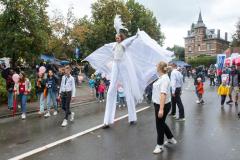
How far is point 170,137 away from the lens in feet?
24.2

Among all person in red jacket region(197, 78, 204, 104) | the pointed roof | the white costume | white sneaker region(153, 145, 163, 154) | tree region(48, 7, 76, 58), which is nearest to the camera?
white sneaker region(153, 145, 163, 154)

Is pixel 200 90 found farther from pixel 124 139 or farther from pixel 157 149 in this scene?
A: pixel 157 149

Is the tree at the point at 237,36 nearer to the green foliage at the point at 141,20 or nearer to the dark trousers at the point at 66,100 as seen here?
the green foliage at the point at 141,20

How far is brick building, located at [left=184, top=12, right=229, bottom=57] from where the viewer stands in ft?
386

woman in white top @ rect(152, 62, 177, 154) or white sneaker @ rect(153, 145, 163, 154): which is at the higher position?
woman in white top @ rect(152, 62, 177, 154)

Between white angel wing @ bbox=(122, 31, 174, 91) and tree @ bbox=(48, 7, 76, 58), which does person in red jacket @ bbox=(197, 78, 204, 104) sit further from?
tree @ bbox=(48, 7, 76, 58)

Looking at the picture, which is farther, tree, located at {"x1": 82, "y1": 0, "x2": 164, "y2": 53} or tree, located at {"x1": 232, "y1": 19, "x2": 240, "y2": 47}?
tree, located at {"x1": 232, "y1": 19, "x2": 240, "y2": 47}

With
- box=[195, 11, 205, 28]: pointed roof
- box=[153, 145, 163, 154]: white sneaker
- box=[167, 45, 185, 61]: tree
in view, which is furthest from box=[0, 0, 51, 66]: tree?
box=[167, 45, 185, 61]: tree

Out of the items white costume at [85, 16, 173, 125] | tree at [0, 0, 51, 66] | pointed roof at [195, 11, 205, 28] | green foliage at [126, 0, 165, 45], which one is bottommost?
white costume at [85, 16, 173, 125]

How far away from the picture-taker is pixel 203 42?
395ft

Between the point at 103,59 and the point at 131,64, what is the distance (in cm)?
109

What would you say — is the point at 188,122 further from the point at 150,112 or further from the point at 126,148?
the point at 126,148

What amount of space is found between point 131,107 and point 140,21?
4536 cm

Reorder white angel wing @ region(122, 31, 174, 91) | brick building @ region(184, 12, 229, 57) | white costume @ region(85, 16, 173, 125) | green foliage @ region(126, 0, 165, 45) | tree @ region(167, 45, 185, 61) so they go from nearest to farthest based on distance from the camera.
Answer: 1. white costume @ region(85, 16, 173, 125)
2. white angel wing @ region(122, 31, 174, 91)
3. green foliage @ region(126, 0, 165, 45)
4. brick building @ region(184, 12, 229, 57)
5. tree @ region(167, 45, 185, 61)
